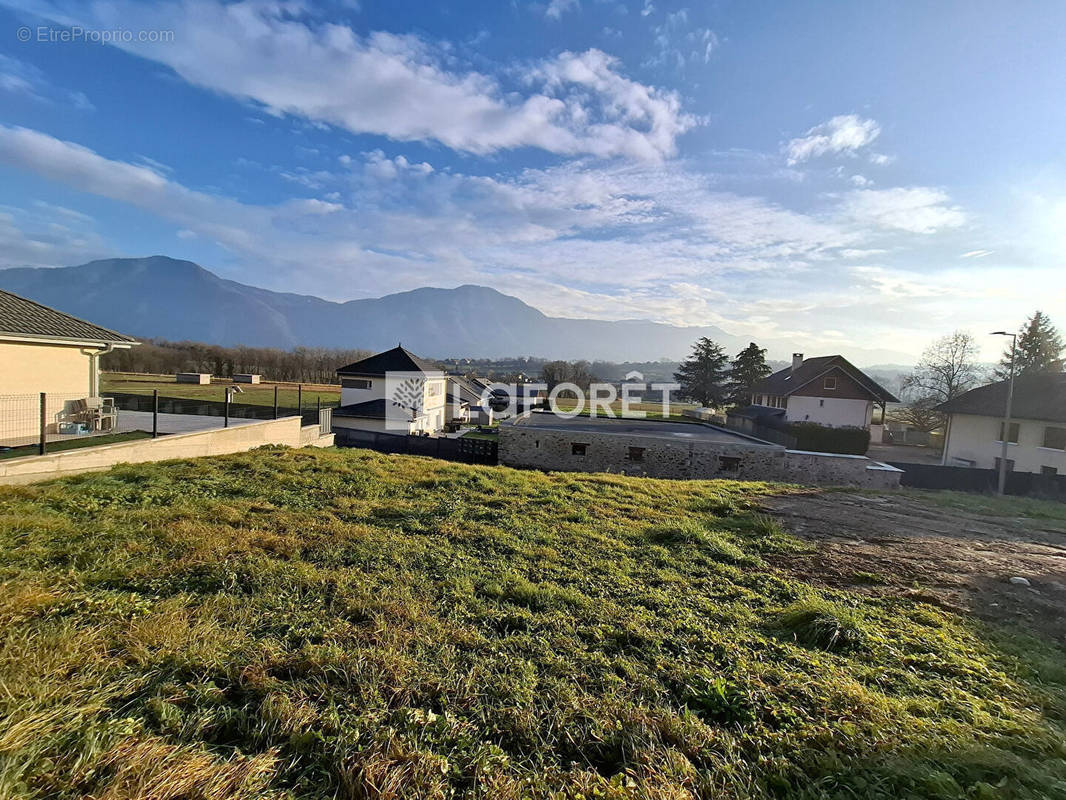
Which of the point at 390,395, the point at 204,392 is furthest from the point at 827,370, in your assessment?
the point at 204,392

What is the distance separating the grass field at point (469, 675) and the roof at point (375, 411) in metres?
18.0

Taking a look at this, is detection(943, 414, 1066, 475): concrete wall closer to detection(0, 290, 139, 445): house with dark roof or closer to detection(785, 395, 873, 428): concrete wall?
detection(785, 395, 873, 428): concrete wall

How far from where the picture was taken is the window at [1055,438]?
17.7m

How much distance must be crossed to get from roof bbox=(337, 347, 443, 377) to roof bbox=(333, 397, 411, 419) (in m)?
2.03

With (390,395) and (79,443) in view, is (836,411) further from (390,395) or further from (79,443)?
(79,443)

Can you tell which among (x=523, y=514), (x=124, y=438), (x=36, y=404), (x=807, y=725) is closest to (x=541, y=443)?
(x=523, y=514)

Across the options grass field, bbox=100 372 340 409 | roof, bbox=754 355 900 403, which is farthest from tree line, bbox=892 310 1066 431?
grass field, bbox=100 372 340 409

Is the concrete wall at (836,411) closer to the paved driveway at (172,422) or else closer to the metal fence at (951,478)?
the metal fence at (951,478)

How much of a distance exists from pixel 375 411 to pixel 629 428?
13.9 m

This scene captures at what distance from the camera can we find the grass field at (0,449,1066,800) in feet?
6.46

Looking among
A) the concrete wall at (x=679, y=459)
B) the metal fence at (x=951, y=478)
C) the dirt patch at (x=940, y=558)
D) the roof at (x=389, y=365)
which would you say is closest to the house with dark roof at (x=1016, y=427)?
the metal fence at (x=951, y=478)

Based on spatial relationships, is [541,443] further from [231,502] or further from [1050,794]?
[1050,794]

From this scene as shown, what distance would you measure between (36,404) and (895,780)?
15.8m

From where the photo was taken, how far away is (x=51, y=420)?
401 inches
